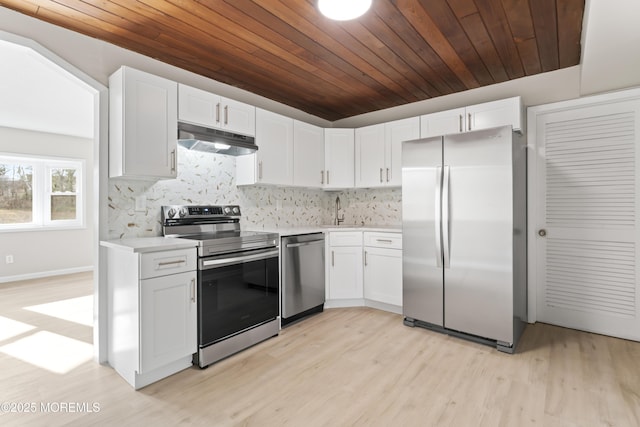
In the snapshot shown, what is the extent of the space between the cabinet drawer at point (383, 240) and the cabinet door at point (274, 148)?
42.7 inches

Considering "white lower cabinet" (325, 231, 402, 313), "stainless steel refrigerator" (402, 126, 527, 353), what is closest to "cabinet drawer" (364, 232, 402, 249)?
"white lower cabinet" (325, 231, 402, 313)

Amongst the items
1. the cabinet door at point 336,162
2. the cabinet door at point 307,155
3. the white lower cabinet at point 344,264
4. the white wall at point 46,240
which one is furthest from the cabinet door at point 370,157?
the white wall at point 46,240

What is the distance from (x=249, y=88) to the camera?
3.51 metres

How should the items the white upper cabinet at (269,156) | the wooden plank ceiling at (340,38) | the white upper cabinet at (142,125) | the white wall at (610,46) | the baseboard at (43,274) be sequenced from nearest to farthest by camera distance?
the white wall at (610,46)
the wooden plank ceiling at (340,38)
the white upper cabinet at (142,125)
the white upper cabinet at (269,156)
the baseboard at (43,274)

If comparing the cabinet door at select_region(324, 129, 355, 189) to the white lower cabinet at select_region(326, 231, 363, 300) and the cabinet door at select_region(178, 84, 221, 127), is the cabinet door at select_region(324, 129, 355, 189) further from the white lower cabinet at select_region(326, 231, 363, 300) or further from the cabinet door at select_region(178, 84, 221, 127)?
the cabinet door at select_region(178, 84, 221, 127)

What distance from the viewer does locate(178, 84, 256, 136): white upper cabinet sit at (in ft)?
8.81

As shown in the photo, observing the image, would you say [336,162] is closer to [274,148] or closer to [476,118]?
[274,148]

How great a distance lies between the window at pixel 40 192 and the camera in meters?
5.22

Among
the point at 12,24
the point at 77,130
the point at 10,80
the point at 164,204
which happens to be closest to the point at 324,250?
the point at 164,204

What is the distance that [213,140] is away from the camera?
9.12 feet

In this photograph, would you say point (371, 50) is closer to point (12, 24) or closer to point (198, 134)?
point (198, 134)

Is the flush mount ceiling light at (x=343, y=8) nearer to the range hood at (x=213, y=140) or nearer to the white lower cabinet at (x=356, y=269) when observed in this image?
the range hood at (x=213, y=140)

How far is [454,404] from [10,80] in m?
4.91

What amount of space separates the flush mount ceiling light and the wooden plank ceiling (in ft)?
0.47
